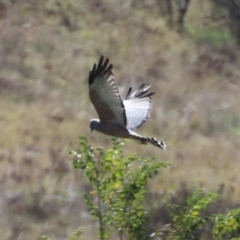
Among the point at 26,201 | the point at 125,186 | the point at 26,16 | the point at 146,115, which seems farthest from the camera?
the point at 26,16

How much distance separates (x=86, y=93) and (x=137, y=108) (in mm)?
7419

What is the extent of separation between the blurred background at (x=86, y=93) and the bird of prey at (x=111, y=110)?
123 inches

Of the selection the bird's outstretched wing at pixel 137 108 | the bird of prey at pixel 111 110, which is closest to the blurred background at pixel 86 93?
the bird's outstretched wing at pixel 137 108

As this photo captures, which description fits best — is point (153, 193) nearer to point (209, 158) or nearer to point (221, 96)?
point (209, 158)

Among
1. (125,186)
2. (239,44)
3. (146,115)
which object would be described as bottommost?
(125,186)

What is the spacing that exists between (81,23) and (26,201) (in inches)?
296

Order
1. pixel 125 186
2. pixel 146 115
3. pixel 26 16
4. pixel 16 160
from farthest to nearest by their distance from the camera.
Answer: pixel 26 16 → pixel 16 160 → pixel 146 115 → pixel 125 186

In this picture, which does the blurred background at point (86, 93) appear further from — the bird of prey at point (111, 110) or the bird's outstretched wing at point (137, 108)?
the bird of prey at point (111, 110)

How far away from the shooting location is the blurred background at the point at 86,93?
1195 cm

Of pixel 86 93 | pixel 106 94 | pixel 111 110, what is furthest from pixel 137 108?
pixel 86 93

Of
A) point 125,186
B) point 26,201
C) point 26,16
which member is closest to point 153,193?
point 26,201

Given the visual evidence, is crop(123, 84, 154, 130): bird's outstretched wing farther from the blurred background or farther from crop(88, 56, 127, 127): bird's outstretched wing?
the blurred background

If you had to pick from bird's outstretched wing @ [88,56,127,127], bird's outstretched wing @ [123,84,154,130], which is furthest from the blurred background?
bird's outstretched wing @ [88,56,127,127]

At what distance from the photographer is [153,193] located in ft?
39.2
